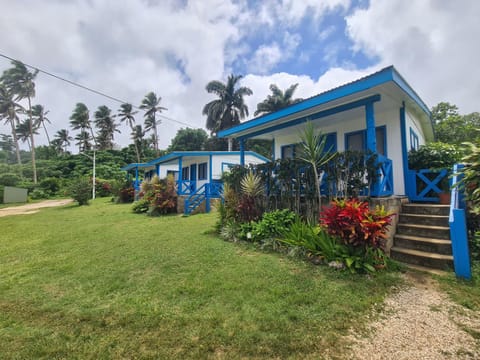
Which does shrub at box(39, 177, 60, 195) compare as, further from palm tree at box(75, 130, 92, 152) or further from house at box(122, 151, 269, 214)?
house at box(122, 151, 269, 214)

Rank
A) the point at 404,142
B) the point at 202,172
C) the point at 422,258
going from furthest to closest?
the point at 202,172 < the point at 404,142 < the point at 422,258

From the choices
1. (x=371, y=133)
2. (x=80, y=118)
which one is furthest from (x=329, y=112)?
(x=80, y=118)

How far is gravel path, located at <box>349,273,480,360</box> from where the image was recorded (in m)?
1.78

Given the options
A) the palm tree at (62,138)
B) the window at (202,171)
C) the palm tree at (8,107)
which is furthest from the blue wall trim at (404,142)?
the palm tree at (62,138)

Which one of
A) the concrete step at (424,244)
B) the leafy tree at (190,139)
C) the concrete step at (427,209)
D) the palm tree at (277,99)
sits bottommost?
the concrete step at (424,244)

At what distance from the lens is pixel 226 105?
23766 mm

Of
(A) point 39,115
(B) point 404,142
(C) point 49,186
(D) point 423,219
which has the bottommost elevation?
(D) point 423,219

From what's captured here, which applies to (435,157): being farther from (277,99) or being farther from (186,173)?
(277,99)

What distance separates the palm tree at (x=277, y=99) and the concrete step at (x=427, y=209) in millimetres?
19040

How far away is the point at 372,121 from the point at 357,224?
2.52 meters

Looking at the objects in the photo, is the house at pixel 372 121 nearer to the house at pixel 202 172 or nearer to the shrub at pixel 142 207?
the house at pixel 202 172

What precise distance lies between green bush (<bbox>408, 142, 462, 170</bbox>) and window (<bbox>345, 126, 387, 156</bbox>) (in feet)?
2.38

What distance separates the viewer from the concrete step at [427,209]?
4023mm

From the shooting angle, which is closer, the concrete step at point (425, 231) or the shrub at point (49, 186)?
the concrete step at point (425, 231)
